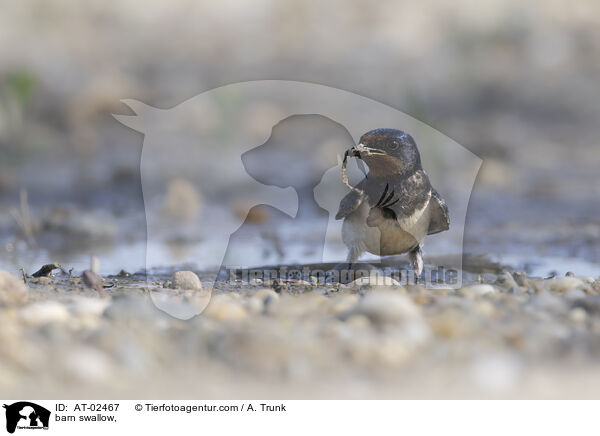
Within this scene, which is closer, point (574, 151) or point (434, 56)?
point (574, 151)

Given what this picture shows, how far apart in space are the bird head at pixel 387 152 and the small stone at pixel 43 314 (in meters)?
1.72

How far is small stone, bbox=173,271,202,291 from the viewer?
4.06 metres

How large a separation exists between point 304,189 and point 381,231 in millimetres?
2764

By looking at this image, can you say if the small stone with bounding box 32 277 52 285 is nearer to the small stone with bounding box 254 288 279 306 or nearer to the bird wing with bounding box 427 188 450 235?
the small stone with bounding box 254 288 279 306

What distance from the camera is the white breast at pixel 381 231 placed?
4.21 meters

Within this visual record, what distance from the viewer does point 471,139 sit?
872 cm

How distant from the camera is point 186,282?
4066 millimetres

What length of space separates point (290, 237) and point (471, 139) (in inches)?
147

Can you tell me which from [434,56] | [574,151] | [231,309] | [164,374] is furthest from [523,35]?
[164,374]

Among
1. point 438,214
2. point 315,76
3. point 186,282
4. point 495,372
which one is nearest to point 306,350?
point 495,372

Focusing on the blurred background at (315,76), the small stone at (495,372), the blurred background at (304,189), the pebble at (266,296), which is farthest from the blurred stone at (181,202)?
the small stone at (495,372)

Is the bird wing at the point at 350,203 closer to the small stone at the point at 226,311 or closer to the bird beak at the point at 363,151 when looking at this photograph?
the bird beak at the point at 363,151
